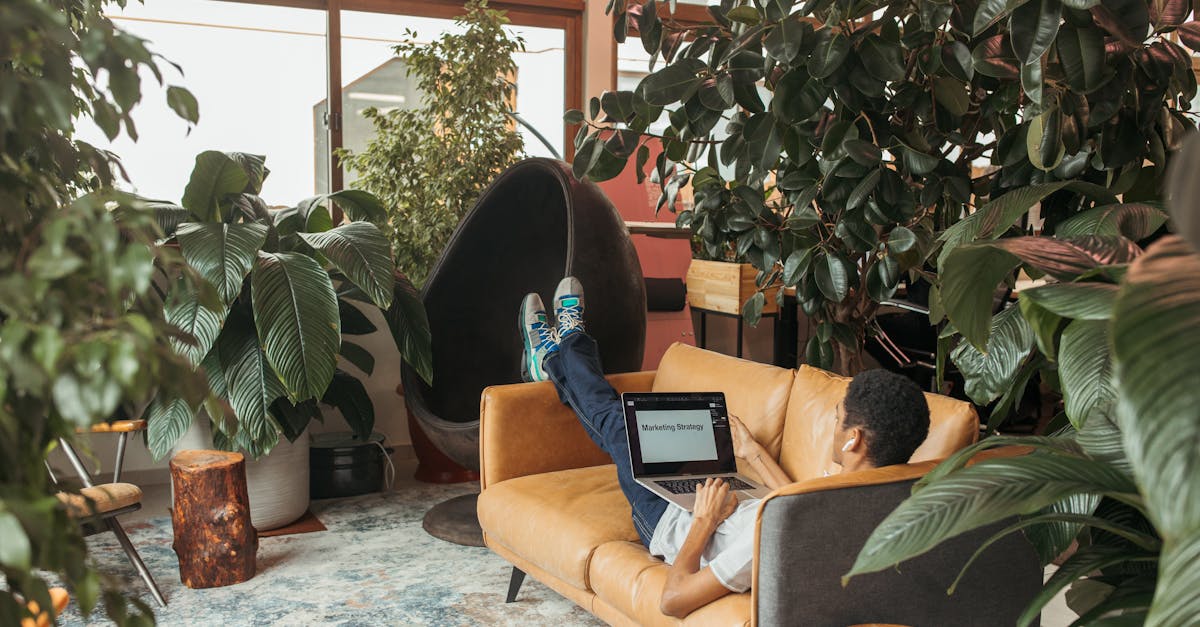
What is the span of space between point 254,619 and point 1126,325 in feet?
8.27

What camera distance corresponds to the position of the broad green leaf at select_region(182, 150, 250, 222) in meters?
3.24

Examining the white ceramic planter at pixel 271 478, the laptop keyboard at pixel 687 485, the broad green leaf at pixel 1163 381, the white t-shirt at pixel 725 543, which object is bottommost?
the white ceramic planter at pixel 271 478

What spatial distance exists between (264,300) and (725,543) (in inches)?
66.5

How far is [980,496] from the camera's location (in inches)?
44.4

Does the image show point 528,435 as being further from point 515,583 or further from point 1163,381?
point 1163,381

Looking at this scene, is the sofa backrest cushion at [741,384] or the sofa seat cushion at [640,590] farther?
the sofa backrest cushion at [741,384]

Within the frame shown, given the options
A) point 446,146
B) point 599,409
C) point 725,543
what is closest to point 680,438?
point 599,409

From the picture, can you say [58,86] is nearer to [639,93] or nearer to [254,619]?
[639,93]

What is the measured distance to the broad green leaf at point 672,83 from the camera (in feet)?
7.80

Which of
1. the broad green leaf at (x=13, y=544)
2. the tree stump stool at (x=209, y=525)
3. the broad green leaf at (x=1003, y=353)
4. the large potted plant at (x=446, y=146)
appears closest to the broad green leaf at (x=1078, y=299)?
the broad green leaf at (x=1003, y=353)

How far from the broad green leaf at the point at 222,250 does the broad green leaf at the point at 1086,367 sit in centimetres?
235

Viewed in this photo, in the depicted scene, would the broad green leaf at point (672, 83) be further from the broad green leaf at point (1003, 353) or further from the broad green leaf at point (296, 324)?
the broad green leaf at point (296, 324)

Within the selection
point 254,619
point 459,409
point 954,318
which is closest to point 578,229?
point 459,409

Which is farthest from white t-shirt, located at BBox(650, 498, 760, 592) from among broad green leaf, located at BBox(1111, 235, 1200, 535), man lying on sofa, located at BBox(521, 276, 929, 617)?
broad green leaf, located at BBox(1111, 235, 1200, 535)
